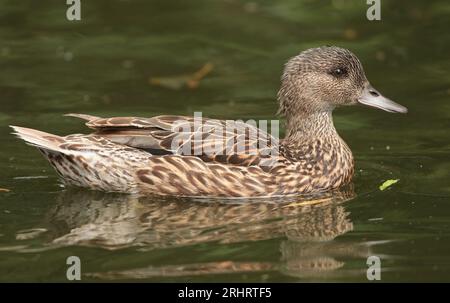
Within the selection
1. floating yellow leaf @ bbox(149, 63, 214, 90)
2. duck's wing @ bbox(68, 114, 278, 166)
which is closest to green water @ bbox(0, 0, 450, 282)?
floating yellow leaf @ bbox(149, 63, 214, 90)

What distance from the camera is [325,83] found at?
40.2 ft

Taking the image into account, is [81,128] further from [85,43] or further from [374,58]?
[374,58]

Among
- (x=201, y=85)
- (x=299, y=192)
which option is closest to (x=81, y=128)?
(x=201, y=85)

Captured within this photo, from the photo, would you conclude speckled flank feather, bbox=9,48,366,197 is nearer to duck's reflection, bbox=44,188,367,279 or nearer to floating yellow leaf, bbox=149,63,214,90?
duck's reflection, bbox=44,188,367,279

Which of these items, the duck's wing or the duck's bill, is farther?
the duck's bill

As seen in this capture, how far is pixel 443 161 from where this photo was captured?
12.5m

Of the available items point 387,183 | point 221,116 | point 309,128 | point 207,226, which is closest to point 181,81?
point 221,116

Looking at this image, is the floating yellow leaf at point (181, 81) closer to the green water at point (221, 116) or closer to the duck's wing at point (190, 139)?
the green water at point (221, 116)

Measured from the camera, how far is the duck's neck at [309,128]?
12.3 meters

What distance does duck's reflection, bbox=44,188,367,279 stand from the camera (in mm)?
9703

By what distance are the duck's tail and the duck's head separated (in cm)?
238

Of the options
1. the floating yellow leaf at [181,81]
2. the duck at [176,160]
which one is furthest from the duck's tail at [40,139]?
the floating yellow leaf at [181,81]

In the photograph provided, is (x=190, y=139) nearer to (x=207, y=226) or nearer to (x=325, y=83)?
(x=207, y=226)

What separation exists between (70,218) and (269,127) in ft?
11.6
